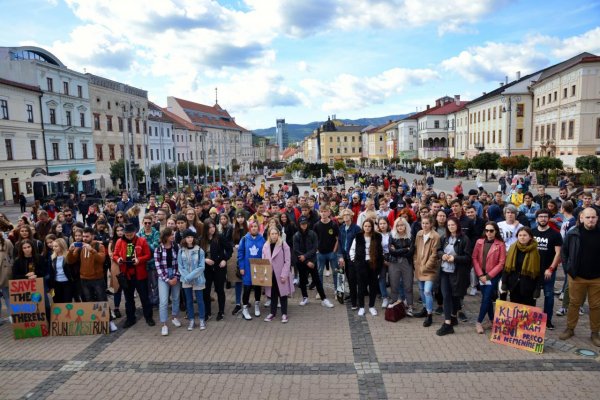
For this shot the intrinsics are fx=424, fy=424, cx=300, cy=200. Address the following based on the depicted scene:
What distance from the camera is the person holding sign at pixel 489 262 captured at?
261 inches

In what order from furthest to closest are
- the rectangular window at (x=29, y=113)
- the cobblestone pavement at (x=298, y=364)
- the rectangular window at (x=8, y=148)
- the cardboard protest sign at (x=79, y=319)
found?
the rectangular window at (x=29, y=113)
the rectangular window at (x=8, y=148)
the cardboard protest sign at (x=79, y=319)
the cobblestone pavement at (x=298, y=364)

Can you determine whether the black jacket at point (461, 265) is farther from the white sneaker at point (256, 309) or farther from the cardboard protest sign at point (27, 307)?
the cardboard protest sign at point (27, 307)

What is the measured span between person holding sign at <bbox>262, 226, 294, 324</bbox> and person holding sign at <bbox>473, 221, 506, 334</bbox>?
3.23m

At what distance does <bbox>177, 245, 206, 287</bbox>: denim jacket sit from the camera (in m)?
7.30

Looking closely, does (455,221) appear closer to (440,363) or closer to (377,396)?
(440,363)

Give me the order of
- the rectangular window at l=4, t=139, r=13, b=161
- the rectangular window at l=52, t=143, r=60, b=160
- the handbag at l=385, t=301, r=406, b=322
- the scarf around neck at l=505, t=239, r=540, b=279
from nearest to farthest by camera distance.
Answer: the scarf around neck at l=505, t=239, r=540, b=279
the handbag at l=385, t=301, r=406, b=322
the rectangular window at l=4, t=139, r=13, b=161
the rectangular window at l=52, t=143, r=60, b=160

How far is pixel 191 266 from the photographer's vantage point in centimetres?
737

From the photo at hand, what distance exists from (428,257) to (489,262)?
0.95 metres

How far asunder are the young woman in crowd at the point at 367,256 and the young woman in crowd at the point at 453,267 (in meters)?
1.21

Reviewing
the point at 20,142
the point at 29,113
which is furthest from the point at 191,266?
the point at 29,113

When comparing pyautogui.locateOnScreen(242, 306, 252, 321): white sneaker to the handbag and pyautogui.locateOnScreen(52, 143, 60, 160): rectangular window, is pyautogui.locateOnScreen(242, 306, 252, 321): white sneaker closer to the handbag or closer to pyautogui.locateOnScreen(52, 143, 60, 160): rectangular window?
the handbag

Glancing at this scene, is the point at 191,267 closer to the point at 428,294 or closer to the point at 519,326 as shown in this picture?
the point at 428,294

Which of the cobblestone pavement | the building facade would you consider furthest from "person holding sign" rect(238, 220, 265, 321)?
the building facade


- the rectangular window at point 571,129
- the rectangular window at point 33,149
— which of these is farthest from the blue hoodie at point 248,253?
the rectangular window at point 571,129
